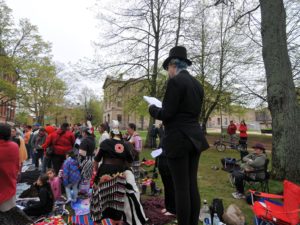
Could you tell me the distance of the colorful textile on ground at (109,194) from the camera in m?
3.55

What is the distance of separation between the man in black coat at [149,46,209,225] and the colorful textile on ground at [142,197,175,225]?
1.78m

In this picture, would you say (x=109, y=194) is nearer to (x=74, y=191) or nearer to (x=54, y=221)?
(x=54, y=221)

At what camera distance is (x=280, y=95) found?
670cm

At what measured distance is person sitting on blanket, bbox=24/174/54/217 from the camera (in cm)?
476

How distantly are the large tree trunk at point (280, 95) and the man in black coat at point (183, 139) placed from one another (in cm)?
491

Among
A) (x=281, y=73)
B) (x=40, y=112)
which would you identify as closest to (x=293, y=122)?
(x=281, y=73)

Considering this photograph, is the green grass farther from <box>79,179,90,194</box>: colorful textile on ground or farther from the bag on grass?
<box>79,179,90,194</box>: colorful textile on ground

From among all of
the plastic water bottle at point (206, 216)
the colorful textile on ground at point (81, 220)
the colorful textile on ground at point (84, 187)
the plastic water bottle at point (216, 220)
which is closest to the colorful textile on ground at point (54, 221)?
the colorful textile on ground at point (81, 220)

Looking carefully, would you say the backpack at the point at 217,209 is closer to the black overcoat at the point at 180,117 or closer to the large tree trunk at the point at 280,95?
the black overcoat at the point at 180,117

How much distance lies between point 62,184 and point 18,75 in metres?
24.5

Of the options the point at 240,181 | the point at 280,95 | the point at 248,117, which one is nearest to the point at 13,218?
the point at 240,181

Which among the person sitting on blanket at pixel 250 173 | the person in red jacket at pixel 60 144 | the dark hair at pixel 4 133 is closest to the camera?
the dark hair at pixel 4 133

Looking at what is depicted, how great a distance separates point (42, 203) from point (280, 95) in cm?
634

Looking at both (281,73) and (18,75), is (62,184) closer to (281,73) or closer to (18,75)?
(281,73)
